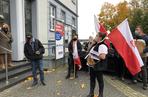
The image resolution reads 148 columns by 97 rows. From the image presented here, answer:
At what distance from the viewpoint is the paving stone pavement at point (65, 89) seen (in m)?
10.1

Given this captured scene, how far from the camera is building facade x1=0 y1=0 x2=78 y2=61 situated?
15.2 meters

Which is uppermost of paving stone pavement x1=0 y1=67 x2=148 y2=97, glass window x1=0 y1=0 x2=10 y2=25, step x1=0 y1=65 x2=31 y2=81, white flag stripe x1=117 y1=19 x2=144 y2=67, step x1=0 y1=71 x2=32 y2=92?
glass window x1=0 y1=0 x2=10 y2=25

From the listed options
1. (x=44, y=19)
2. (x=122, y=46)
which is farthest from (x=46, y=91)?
(x=44, y=19)

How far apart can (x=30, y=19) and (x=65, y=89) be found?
26.3 feet

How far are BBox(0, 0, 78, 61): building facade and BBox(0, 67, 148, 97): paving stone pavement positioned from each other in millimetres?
3168

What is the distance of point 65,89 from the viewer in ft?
35.6

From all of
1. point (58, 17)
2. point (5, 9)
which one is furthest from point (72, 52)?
point (58, 17)

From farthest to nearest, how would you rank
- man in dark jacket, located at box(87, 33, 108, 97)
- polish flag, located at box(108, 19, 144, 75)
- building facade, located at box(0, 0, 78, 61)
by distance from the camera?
building facade, located at box(0, 0, 78, 61) → polish flag, located at box(108, 19, 144, 75) → man in dark jacket, located at box(87, 33, 108, 97)

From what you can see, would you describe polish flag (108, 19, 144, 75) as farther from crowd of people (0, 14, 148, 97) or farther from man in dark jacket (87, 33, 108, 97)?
man in dark jacket (87, 33, 108, 97)

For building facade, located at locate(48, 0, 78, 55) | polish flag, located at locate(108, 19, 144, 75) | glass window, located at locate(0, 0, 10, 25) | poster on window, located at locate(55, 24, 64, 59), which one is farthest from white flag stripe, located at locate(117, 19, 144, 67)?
glass window, located at locate(0, 0, 10, 25)

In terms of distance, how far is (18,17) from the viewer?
50.3 ft

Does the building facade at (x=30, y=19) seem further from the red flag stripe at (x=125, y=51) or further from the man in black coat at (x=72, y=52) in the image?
the red flag stripe at (x=125, y=51)

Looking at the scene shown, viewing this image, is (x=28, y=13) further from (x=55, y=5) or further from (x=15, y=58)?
(x=55, y=5)

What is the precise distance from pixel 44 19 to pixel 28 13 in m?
2.21
